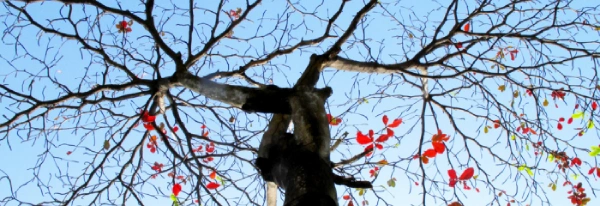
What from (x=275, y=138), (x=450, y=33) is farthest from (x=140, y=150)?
(x=450, y=33)

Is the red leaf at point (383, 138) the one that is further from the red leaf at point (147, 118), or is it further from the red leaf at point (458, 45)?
the red leaf at point (147, 118)

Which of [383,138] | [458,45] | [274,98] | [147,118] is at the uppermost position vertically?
[458,45]

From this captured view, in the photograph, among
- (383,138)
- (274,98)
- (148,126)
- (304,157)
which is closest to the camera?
(304,157)

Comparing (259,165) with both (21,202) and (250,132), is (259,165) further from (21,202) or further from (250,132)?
(21,202)

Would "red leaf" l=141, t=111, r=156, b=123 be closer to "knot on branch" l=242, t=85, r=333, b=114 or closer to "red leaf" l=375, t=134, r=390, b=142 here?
"knot on branch" l=242, t=85, r=333, b=114

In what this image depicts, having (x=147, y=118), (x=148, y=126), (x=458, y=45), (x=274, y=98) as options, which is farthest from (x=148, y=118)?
(x=458, y=45)

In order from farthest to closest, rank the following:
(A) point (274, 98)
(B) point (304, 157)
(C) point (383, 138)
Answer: (C) point (383, 138), (A) point (274, 98), (B) point (304, 157)

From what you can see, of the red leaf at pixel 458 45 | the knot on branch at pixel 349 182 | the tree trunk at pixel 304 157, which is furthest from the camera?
the red leaf at pixel 458 45

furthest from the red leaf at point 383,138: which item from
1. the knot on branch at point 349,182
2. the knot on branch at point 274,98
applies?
the knot on branch at point 349,182

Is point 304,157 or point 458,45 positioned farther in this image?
point 458,45

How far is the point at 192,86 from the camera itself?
3613 mm

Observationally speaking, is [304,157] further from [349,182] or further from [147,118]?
[147,118]

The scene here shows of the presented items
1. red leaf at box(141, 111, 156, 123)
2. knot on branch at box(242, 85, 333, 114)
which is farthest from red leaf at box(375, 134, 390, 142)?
red leaf at box(141, 111, 156, 123)

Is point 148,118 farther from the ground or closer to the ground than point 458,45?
closer to the ground
